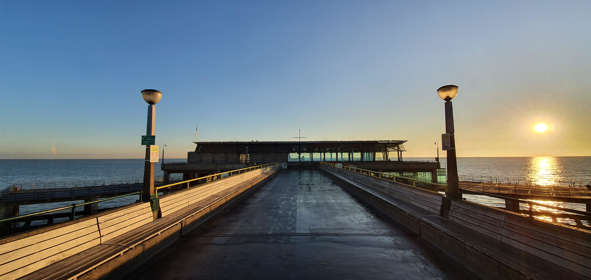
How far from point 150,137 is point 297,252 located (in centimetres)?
579

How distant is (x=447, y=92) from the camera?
7074mm

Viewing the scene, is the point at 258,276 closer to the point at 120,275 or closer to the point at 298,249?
the point at 298,249

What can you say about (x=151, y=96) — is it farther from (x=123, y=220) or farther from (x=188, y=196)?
(x=188, y=196)

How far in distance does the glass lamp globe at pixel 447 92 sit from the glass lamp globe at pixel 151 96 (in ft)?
29.7

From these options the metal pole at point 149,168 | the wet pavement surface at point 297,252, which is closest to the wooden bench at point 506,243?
the wet pavement surface at point 297,252

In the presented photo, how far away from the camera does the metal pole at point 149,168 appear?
22.9ft

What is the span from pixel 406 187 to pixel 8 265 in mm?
11018

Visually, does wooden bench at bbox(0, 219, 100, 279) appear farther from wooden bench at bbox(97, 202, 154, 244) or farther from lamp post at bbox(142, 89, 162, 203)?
lamp post at bbox(142, 89, 162, 203)

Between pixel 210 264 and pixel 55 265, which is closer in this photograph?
pixel 55 265

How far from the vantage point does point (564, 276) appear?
3.54 m

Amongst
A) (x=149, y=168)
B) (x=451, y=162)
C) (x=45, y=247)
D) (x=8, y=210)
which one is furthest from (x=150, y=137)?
(x=8, y=210)

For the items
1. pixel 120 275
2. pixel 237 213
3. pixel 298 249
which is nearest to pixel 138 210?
pixel 120 275

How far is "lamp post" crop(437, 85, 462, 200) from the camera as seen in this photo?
6684mm

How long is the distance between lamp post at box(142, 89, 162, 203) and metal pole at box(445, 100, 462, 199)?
29.4ft
